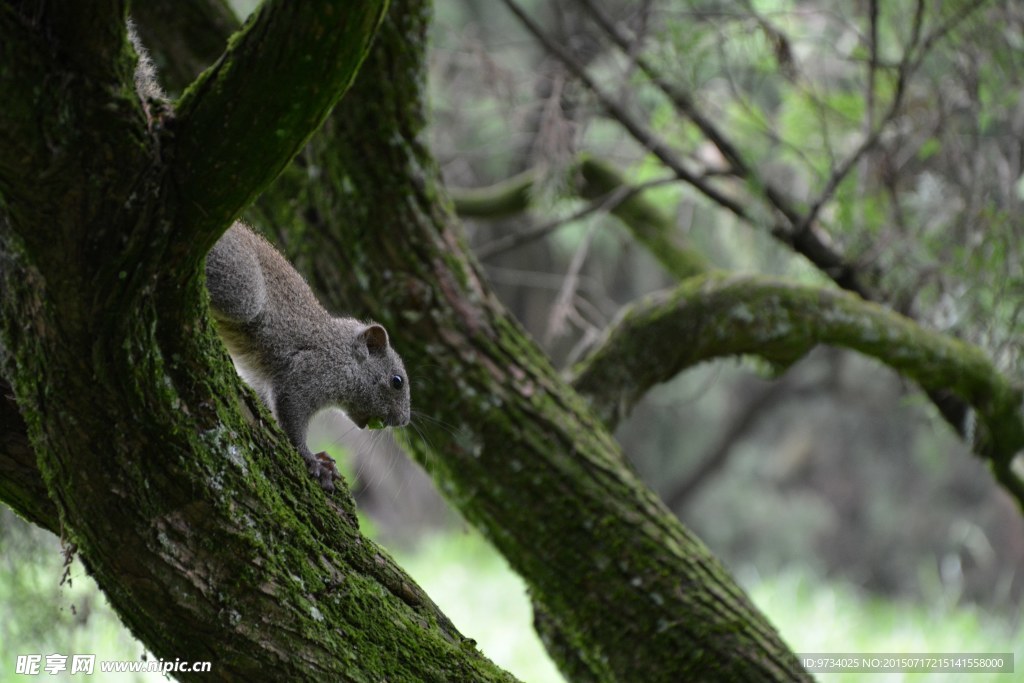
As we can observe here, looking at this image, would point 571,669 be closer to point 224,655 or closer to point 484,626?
point 224,655

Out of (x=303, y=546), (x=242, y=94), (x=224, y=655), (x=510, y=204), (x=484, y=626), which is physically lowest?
(x=224, y=655)

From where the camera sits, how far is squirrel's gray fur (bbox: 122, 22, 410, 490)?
7.50 ft

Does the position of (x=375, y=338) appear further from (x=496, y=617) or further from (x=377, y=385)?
(x=496, y=617)

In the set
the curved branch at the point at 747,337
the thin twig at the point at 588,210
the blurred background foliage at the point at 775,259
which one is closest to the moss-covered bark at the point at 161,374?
the blurred background foliage at the point at 775,259

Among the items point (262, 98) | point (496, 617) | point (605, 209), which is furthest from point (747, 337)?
point (496, 617)

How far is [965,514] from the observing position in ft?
41.1

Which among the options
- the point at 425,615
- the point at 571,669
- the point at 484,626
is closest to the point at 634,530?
the point at 571,669

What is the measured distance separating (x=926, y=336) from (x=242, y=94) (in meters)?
3.06

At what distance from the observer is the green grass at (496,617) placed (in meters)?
3.64

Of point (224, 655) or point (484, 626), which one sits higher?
point (484, 626)

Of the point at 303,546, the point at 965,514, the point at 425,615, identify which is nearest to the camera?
the point at 303,546

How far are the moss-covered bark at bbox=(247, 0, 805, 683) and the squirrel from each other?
29cm

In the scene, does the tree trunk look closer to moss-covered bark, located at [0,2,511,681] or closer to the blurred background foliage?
moss-covered bark, located at [0,2,511,681]

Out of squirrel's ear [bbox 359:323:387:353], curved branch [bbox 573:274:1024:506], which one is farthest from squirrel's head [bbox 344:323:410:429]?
curved branch [bbox 573:274:1024:506]
